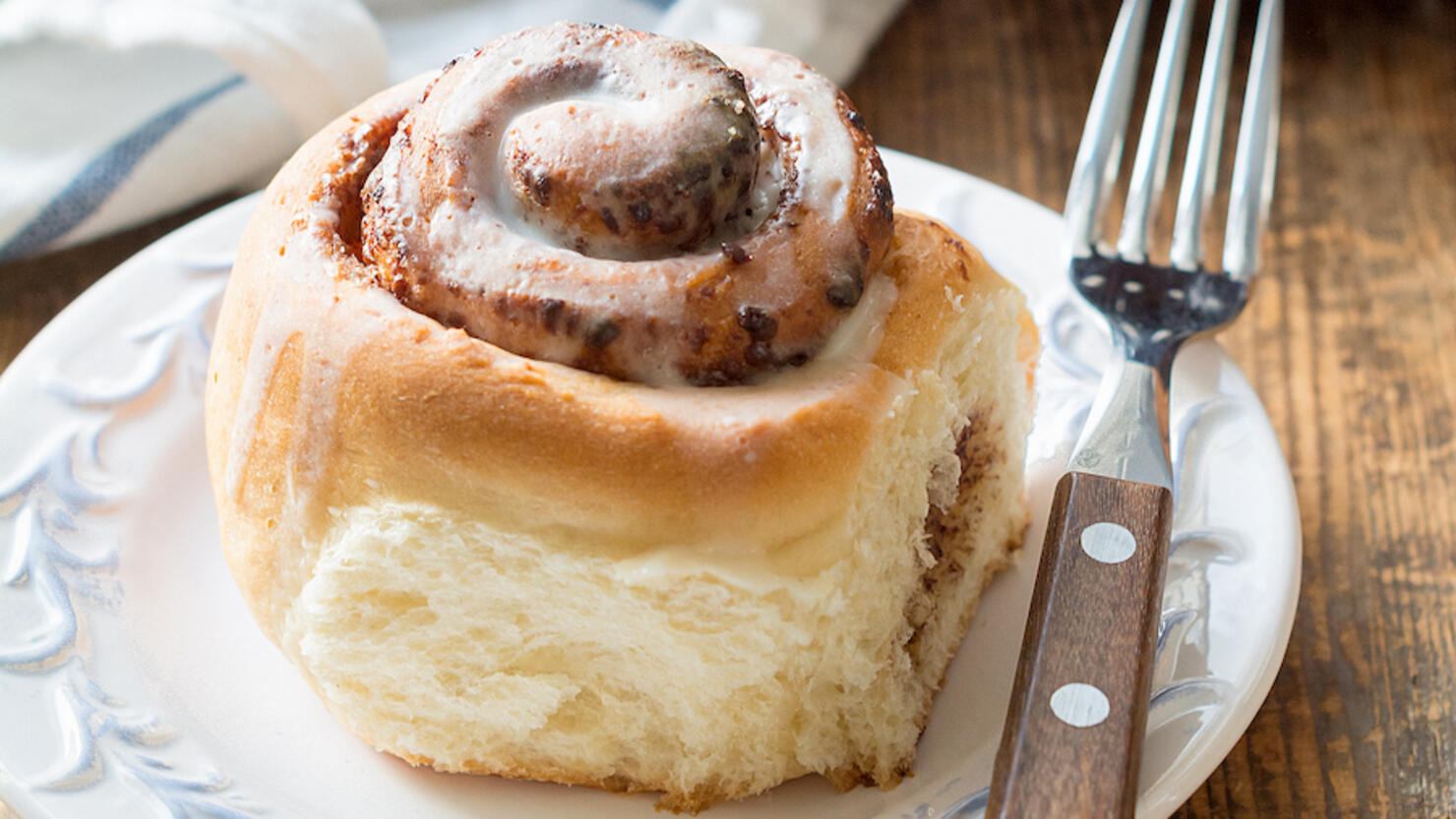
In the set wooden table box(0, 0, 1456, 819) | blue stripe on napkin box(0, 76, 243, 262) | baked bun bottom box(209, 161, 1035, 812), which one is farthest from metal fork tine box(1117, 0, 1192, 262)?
blue stripe on napkin box(0, 76, 243, 262)

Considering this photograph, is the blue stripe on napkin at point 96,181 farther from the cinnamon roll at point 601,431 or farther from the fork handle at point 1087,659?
the fork handle at point 1087,659

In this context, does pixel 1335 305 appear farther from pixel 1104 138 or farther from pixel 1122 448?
pixel 1122 448

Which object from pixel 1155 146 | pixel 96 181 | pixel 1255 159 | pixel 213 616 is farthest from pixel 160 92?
pixel 1255 159

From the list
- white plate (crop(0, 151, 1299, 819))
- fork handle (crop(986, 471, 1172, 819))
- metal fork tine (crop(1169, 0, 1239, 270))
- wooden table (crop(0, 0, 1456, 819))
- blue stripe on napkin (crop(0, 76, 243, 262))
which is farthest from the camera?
blue stripe on napkin (crop(0, 76, 243, 262))

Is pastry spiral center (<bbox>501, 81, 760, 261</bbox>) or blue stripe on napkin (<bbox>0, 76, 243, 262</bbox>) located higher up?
pastry spiral center (<bbox>501, 81, 760, 261</bbox>)

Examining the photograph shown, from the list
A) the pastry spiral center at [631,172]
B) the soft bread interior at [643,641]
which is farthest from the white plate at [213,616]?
the pastry spiral center at [631,172]

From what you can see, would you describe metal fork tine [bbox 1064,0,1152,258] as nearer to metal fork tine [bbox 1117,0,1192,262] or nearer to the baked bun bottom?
metal fork tine [bbox 1117,0,1192,262]

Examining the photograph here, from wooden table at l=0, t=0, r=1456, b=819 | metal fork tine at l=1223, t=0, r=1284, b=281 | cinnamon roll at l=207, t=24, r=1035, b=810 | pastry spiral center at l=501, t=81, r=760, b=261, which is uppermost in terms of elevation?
pastry spiral center at l=501, t=81, r=760, b=261
